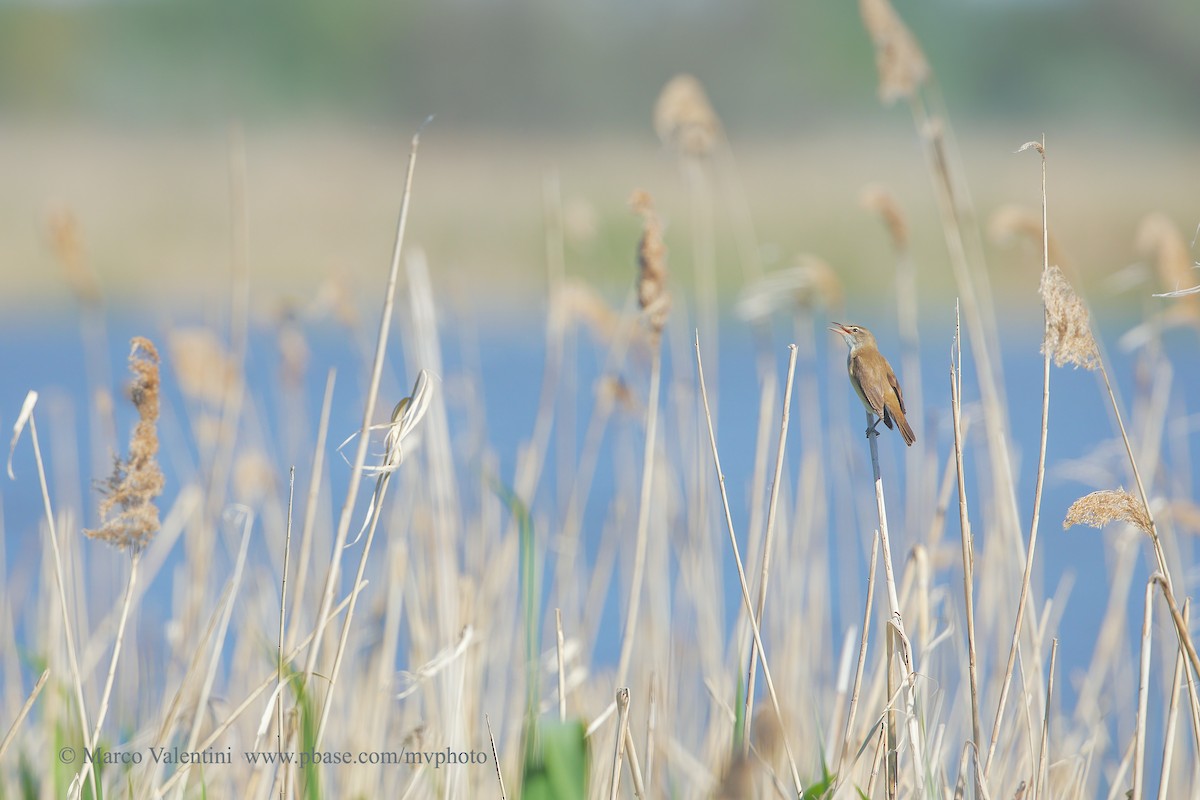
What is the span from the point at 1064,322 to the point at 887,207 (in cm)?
111

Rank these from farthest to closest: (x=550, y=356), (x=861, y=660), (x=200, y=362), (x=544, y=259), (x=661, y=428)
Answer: (x=544, y=259) < (x=661, y=428) < (x=550, y=356) < (x=200, y=362) < (x=861, y=660)

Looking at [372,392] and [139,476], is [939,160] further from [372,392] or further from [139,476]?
[139,476]

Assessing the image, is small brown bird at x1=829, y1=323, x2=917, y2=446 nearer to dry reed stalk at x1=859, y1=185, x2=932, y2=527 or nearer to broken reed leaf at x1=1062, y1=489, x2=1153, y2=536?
broken reed leaf at x1=1062, y1=489, x2=1153, y2=536

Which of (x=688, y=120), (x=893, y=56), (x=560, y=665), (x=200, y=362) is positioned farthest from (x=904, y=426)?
(x=200, y=362)

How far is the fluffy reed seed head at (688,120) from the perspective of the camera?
2.71 meters

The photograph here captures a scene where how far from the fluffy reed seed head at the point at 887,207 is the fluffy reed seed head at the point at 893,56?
8.1 inches

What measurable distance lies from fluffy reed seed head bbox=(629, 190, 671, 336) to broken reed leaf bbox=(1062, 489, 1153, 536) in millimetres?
750

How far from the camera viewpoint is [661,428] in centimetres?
310

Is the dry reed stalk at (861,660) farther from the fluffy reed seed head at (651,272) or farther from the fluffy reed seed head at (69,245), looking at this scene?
the fluffy reed seed head at (69,245)

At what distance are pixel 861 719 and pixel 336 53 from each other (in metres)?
22.4

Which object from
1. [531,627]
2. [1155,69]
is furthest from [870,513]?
[1155,69]

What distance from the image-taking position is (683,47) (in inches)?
912

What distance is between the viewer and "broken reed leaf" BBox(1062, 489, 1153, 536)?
4.74 feet

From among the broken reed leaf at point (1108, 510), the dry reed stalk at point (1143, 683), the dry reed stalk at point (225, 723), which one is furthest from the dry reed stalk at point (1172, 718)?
the dry reed stalk at point (225, 723)
